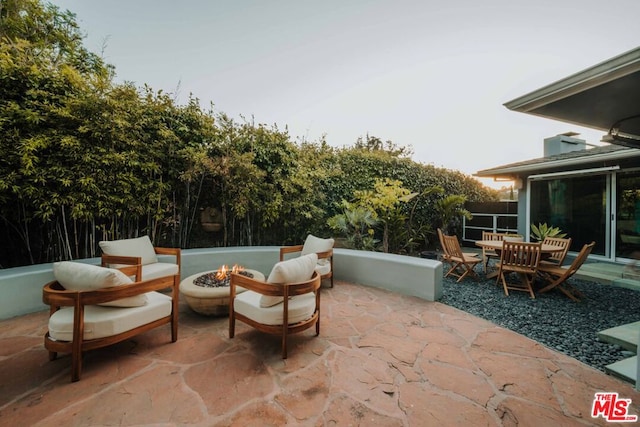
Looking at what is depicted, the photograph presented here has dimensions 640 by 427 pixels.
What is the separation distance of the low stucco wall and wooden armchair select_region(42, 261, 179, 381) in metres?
1.44

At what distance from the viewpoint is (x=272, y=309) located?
212 cm

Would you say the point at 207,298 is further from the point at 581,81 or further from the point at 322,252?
the point at 581,81

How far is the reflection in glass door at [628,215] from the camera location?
4.98m

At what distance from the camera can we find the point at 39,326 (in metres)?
2.58

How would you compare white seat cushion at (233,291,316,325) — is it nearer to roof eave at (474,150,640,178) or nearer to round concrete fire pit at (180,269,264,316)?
round concrete fire pit at (180,269,264,316)

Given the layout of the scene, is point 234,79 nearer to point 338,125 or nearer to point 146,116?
point 146,116

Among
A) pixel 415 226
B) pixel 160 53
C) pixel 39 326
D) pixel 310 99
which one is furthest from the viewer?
pixel 415 226

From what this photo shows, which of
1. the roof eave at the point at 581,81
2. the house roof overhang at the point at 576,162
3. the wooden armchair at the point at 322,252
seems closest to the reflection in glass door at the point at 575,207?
the house roof overhang at the point at 576,162

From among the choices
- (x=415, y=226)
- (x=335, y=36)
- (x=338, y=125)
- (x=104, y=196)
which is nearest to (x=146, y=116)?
(x=104, y=196)

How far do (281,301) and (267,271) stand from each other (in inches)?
95.4

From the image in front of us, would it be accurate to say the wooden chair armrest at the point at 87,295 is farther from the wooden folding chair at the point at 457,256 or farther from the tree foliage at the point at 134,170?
the wooden folding chair at the point at 457,256

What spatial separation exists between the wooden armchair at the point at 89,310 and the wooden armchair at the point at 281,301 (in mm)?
806

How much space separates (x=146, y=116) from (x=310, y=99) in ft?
13.3

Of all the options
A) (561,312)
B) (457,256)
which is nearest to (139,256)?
(457,256)
